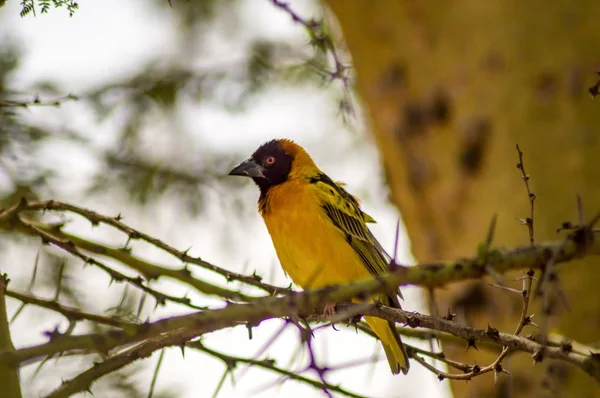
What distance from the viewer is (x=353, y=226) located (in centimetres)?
534

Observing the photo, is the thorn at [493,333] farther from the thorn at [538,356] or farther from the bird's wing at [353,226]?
the bird's wing at [353,226]

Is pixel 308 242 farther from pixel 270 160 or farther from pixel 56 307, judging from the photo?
pixel 56 307

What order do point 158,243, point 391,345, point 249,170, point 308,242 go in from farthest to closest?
point 249,170
point 308,242
point 391,345
point 158,243

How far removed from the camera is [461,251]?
17.3 ft

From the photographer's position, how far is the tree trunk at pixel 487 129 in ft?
15.4

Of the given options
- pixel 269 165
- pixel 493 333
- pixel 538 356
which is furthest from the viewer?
pixel 269 165

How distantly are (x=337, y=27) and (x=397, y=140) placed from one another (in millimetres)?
1208

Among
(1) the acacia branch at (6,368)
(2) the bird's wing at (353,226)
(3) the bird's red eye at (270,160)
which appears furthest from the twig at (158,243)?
(3) the bird's red eye at (270,160)

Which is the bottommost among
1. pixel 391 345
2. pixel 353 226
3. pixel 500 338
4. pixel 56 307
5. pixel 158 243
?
pixel 500 338

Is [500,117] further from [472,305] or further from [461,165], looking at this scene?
[472,305]

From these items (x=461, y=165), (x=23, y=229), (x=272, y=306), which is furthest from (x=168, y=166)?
(x=272, y=306)

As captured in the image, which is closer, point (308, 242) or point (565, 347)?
point (565, 347)

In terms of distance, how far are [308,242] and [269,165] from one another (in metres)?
1.18

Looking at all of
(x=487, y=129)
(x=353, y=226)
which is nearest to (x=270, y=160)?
(x=353, y=226)
